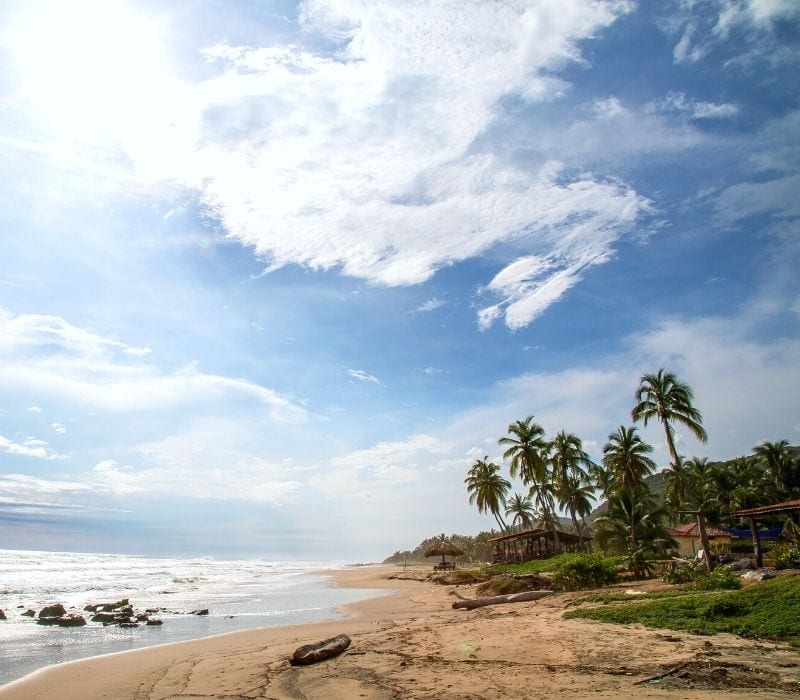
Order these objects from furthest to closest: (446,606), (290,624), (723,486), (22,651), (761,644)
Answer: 1. (723,486)
2. (446,606)
3. (290,624)
4. (22,651)
5. (761,644)

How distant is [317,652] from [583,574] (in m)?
14.5

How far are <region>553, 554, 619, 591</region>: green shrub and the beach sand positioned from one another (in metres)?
8.19

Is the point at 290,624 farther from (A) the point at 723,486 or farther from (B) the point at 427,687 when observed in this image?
(A) the point at 723,486

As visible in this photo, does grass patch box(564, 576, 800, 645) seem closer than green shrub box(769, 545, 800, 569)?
Yes

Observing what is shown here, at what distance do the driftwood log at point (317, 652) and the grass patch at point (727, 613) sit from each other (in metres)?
6.30

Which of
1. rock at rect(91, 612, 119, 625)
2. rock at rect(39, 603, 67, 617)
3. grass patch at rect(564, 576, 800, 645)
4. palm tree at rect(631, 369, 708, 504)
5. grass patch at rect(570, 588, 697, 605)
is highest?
palm tree at rect(631, 369, 708, 504)

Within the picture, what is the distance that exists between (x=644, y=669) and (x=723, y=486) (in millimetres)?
47000

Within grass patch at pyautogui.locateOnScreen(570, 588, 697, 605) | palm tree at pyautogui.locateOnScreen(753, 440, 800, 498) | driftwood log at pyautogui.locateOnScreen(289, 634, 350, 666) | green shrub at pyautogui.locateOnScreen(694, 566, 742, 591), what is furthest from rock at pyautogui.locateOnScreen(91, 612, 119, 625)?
palm tree at pyautogui.locateOnScreen(753, 440, 800, 498)

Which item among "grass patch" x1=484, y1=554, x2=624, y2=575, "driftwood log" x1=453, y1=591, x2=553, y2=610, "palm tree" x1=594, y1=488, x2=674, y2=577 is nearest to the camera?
"driftwood log" x1=453, y1=591, x2=553, y2=610

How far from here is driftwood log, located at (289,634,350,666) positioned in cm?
1040

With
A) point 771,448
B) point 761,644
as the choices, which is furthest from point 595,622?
point 771,448

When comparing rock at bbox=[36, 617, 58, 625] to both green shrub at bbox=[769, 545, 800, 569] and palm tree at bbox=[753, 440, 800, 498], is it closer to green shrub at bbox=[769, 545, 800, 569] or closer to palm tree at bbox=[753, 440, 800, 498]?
green shrub at bbox=[769, 545, 800, 569]

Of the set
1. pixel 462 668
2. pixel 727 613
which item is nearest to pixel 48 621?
pixel 462 668

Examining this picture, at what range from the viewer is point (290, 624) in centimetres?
1861
